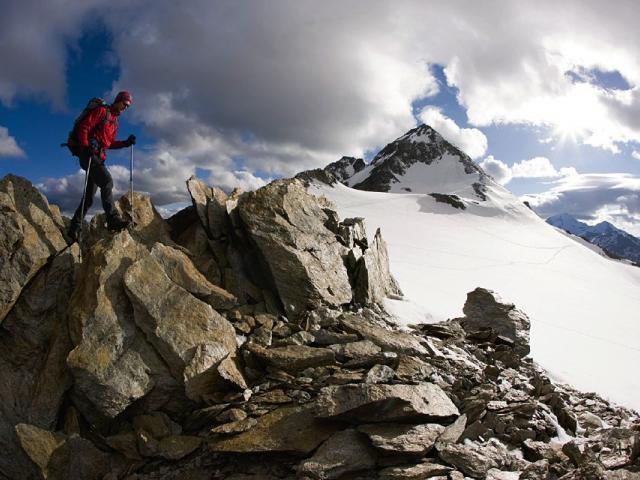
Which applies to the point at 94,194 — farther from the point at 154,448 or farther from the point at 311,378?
the point at 311,378

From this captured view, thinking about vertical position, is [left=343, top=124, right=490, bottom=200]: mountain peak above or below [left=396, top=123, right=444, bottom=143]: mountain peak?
below

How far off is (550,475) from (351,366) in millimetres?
4186

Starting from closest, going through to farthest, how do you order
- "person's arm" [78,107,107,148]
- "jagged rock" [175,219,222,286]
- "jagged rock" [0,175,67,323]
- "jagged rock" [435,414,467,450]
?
"jagged rock" [435,414,467,450] < "jagged rock" [0,175,67,323] < "person's arm" [78,107,107,148] < "jagged rock" [175,219,222,286]

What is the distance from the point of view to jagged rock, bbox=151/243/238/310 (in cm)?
1093

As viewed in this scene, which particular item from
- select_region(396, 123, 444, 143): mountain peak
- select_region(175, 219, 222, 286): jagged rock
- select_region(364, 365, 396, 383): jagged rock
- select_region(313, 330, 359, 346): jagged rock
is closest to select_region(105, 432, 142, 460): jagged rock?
select_region(313, 330, 359, 346): jagged rock

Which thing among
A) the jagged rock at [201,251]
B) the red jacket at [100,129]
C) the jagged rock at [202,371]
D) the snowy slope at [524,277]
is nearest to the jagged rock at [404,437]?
the jagged rock at [202,371]

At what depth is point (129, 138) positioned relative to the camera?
43.8 feet

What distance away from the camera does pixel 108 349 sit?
923 cm

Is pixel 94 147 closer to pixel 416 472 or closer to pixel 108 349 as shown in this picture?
pixel 108 349

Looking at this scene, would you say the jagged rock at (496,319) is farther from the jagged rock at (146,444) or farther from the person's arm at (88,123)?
the person's arm at (88,123)

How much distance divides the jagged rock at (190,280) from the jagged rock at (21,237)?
310cm

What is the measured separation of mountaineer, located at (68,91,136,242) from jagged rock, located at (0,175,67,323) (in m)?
0.81

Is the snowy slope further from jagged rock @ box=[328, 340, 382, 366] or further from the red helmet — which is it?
the red helmet

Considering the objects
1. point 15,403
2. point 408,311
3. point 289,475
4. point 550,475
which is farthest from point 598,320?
point 15,403
